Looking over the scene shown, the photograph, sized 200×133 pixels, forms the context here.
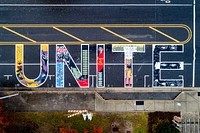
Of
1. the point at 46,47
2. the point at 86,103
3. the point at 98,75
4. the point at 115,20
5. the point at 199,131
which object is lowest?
the point at 199,131

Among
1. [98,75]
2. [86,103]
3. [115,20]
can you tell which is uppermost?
[115,20]

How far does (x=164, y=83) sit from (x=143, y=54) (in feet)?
9.82

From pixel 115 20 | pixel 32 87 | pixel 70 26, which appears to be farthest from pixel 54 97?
pixel 115 20

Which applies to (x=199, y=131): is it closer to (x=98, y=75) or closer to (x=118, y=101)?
(x=118, y=101)

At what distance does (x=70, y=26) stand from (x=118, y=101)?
24.2ft

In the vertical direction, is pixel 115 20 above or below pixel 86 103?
above

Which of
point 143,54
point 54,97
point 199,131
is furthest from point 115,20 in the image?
point 199,131

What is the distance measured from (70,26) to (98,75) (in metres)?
4.69

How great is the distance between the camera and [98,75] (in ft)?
97.3

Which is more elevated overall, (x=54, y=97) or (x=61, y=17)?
(x=61, y=17)

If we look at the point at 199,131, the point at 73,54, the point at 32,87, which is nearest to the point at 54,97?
the point at 32,87

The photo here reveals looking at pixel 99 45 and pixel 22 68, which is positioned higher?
pixel 99 45

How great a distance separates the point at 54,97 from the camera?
96.7 feet

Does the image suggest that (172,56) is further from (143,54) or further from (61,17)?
(61,17)
